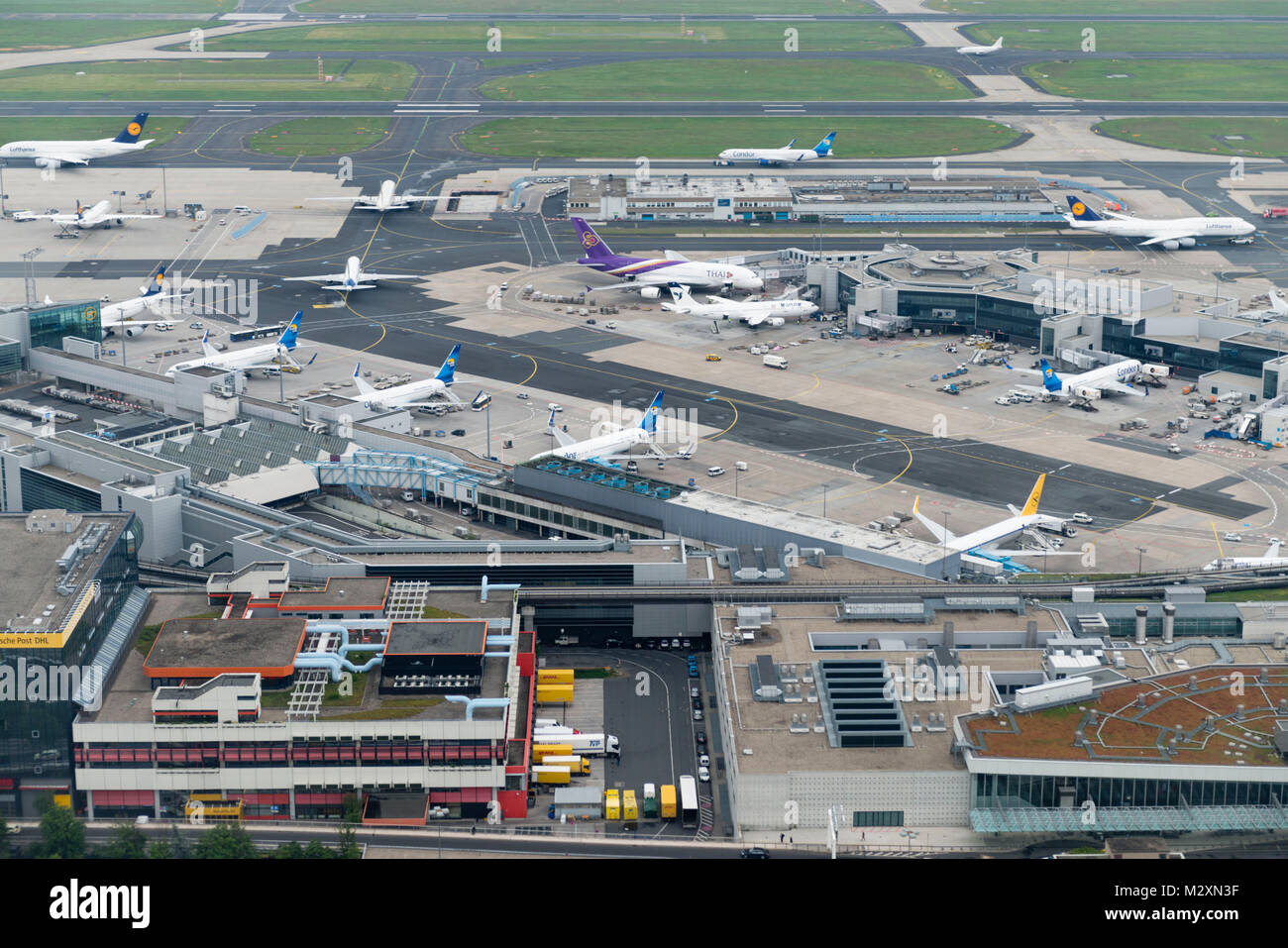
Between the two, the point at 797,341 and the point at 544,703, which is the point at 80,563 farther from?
the point at 797,341

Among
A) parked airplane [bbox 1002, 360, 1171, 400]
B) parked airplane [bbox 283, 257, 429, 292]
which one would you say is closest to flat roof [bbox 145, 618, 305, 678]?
parked airplane [bbox 1002, 360, 1171, 400]

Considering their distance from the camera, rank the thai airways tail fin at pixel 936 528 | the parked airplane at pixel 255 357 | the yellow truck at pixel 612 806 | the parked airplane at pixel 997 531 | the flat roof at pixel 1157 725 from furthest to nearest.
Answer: the parked airplane at pixel 255 357, the parked airplane at pixel 997 531, the thai airways tail fin at pixel 936 528, the yellow truck at pixel 612 806, the flat roof at pixel 1157 725

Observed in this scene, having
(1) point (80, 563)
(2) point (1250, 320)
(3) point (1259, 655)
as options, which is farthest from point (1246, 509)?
(1) point (80, 563)

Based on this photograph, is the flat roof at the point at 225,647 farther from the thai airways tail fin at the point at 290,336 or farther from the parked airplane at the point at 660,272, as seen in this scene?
the parked airplane at the point at 660,272

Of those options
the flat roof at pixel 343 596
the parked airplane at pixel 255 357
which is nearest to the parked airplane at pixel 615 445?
the flat roof at pixel 343 596

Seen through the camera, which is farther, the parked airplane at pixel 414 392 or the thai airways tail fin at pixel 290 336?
the thai airways tail fin at pixel 290 336
